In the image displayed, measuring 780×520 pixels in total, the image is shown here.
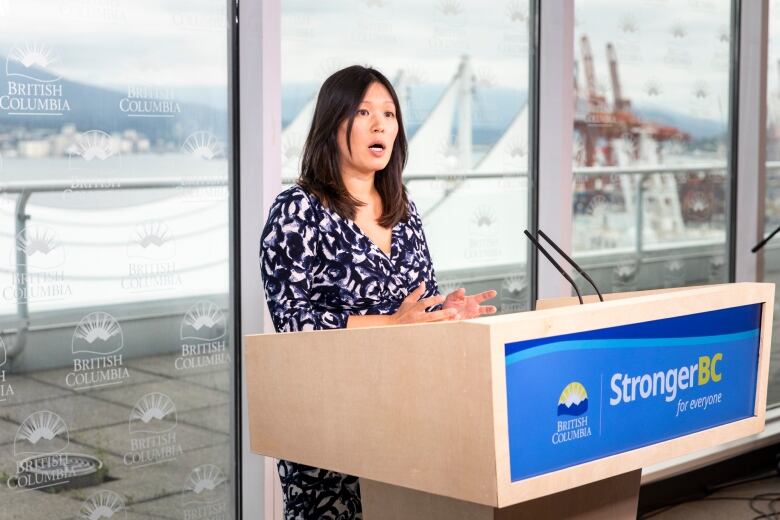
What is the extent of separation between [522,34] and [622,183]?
3.22 ft

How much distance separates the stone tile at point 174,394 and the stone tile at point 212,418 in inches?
0.7

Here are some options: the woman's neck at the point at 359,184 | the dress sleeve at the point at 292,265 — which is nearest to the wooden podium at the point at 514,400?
the dress sleeve at the point at 292,265

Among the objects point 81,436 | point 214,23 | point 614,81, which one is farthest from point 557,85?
point 81,436

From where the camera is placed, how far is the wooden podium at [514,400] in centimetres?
167

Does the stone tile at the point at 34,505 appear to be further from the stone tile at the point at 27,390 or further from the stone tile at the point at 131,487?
the stone tile at the point at 27,390

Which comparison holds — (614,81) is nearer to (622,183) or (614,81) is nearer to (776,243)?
(622,183)

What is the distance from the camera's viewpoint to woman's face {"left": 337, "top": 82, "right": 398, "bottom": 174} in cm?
247

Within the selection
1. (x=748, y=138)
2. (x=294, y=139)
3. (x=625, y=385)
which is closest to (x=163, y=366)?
(x=294, y=139)

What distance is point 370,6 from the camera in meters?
3.65

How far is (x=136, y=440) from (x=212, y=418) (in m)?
0.28

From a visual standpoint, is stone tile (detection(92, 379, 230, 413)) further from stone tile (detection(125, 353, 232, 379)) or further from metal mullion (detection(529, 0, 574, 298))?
metal mullion (detection(529, 0, 574, 298))

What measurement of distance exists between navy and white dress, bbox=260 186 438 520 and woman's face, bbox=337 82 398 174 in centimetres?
17

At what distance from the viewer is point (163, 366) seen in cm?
321

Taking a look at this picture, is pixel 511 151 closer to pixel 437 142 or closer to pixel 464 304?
pixel 437 142
